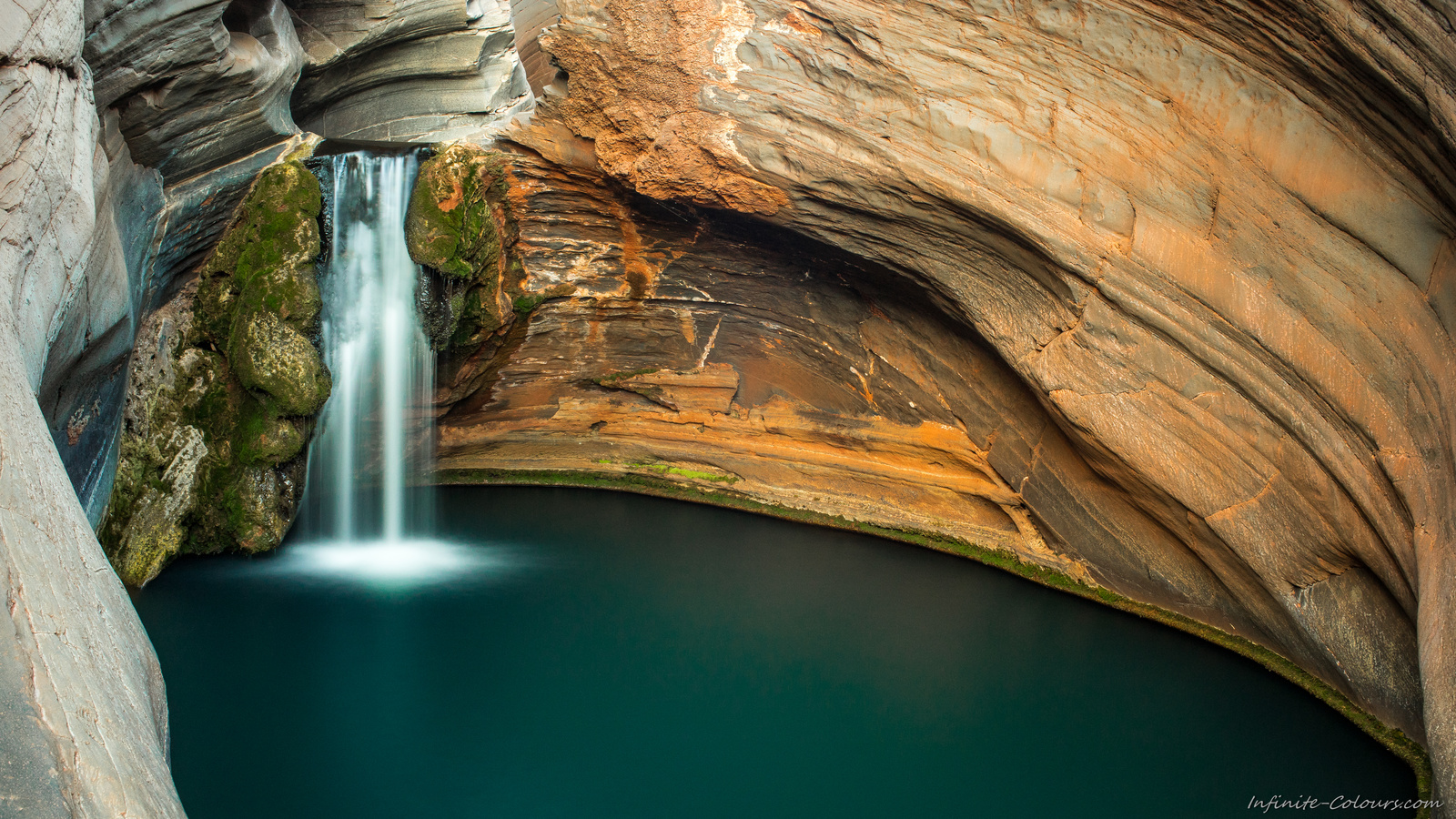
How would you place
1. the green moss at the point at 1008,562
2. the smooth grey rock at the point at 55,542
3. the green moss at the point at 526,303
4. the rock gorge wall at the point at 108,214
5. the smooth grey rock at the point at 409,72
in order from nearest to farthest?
1. the smooth grey rock at the point at 55,542
2. the rock gorge wall at the point at 108,214
3. the green moss at the point at 1008,562
4. the smooth grey rock at the point at 409,72
5. the green moss at the point at 526,303

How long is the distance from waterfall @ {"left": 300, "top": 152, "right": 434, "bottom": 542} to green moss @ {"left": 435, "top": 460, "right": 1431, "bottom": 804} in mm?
1426

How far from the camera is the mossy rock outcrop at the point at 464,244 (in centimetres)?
977

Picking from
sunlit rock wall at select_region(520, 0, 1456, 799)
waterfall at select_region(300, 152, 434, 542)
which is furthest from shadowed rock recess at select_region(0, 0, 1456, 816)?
waterfall at select_region(300, 152, 434, 542)

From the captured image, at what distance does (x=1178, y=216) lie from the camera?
24.4ft

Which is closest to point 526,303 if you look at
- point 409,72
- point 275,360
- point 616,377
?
point 616,377

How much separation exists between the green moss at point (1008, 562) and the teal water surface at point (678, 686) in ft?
0.38

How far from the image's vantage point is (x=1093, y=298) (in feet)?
26.0

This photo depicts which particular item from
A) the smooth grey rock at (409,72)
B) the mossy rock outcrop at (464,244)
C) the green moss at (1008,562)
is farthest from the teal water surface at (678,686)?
the smooth grey rock at (409,72)

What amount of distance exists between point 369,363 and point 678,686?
4.96 m

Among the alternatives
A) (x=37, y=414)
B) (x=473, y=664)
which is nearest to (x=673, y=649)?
(x=473, y=664)

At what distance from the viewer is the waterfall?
31.6ft

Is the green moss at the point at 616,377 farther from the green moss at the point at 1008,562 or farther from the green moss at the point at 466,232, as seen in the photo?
the green moss at the point at 466,232

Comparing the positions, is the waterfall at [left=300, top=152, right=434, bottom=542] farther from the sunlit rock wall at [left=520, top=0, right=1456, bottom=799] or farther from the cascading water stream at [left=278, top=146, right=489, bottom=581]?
the sunlit rock wall at [left=520, top=0, right=1456, bottom=799]

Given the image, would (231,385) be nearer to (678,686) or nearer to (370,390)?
(370,390)
